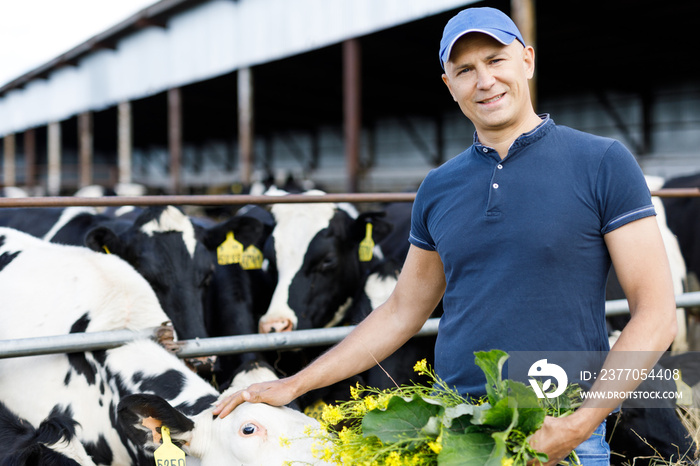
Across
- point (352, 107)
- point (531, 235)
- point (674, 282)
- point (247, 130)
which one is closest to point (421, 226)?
point (531, 235)

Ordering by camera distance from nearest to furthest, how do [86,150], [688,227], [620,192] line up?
[620,192] → [688,227] → [86,150]

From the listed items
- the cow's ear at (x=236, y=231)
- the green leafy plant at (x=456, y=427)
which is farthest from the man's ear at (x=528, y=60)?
the cow's ear at (x=236, y=231)

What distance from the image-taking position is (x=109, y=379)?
2666mm

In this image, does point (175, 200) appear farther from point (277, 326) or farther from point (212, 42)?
point (212, 42)

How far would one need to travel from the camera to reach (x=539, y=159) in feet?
5.47

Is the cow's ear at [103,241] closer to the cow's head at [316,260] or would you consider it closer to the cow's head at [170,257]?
the cow's head at [170,257]

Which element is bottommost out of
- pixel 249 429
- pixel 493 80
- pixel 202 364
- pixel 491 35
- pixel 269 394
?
pixel 202 364

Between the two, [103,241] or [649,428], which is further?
[103,241]

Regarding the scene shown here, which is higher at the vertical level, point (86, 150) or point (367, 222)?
point (86, 150)

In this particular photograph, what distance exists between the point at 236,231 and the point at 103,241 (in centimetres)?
97

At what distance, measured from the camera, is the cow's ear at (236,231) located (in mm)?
4414

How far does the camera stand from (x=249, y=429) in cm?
196

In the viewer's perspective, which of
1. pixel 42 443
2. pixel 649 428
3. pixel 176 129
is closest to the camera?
pixel 42 443

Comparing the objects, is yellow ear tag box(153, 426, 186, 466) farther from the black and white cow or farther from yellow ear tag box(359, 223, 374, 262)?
yellow ear tag box(359, 223, 374, 262)
